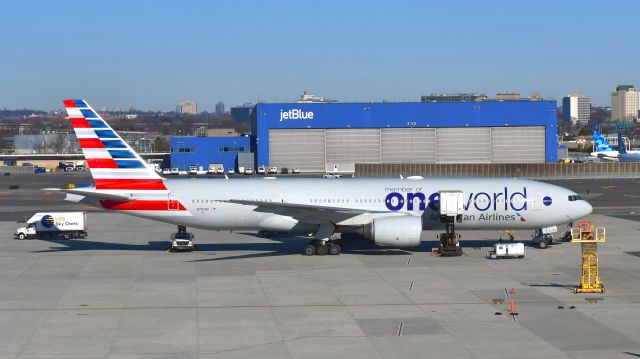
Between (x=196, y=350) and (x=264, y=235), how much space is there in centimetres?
2957

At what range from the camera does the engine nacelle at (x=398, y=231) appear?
44812mm

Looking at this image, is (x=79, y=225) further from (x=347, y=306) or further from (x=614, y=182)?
(x=614, y=182)

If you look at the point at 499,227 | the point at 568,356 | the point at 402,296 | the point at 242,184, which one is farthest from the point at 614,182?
the point at 568,356

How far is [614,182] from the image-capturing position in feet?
358

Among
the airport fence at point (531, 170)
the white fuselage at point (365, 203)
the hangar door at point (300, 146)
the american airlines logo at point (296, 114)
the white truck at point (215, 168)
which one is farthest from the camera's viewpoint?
the white truck at point (215, 168)

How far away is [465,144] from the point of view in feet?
438

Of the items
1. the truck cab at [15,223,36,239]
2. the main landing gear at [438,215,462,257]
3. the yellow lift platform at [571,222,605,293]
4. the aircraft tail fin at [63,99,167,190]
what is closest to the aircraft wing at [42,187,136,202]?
the aircraft tail fin at [63,99,167,190]

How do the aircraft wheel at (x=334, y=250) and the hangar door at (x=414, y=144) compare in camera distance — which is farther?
the hangar door at (x=414, y=144)

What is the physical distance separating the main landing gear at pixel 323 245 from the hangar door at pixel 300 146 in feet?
292

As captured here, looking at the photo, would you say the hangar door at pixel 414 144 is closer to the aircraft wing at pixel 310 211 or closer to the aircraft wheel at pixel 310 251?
the aircraft wing at pixel 310 211

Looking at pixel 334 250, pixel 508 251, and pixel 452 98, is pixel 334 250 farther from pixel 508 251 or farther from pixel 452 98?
pixel 452 98

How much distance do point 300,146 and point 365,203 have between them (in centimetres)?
8821

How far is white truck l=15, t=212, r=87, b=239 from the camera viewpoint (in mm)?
54719

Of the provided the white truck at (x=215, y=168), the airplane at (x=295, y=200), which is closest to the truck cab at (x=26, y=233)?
the airplane at (x=295, y=200)
